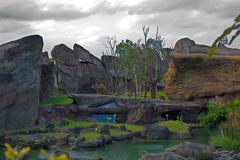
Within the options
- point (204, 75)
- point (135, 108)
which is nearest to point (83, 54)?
point (135, 108)

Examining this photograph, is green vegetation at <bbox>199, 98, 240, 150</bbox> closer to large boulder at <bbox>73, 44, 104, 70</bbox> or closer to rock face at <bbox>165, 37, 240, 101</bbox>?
rock face at <bbox>165, 37, 240, 101</bbox>

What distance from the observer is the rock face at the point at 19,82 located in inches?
1161

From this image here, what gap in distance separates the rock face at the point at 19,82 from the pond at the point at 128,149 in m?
7.98

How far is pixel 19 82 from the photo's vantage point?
1179 inches

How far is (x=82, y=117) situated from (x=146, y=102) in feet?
17.8

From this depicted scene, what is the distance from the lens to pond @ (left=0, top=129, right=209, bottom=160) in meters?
20.7

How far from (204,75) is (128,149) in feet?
46.4

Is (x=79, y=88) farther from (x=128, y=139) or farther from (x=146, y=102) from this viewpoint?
(x=128, y=139)

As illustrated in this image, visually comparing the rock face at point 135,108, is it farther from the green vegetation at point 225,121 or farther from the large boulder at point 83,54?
the large boulder at point 83,54

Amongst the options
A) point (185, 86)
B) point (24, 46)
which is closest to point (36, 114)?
point (24, 46)

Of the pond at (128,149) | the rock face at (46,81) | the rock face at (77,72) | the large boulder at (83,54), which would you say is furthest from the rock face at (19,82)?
the large boulder at (83,54)

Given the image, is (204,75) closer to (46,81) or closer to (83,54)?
(46,81)

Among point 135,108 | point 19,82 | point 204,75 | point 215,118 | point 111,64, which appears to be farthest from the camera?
point 111,64

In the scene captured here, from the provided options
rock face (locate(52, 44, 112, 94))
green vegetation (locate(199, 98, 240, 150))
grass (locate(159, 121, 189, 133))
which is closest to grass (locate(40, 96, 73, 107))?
grass (locate(159, 121, 189, 133))
